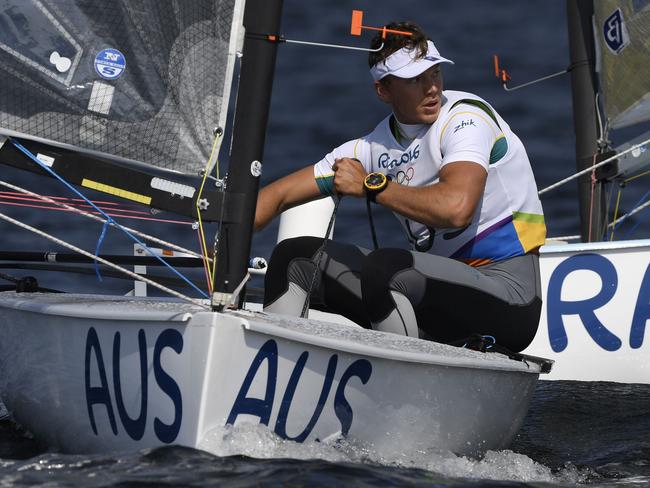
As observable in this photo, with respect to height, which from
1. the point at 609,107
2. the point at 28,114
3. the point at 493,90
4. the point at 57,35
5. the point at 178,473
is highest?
the point at 493,90

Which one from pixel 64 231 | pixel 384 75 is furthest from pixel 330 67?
pixel 384 75

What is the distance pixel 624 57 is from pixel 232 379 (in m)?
3.28

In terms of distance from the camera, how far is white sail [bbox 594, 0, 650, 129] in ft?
18.0

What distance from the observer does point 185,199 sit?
3221mm

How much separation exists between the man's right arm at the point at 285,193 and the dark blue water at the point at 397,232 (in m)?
0.96

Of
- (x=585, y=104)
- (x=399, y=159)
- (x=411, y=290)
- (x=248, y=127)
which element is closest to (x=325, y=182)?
(x=399, y=159)

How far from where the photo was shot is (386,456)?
3.12m

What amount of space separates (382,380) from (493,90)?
802 centimetres

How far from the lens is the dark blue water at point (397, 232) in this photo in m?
2.89

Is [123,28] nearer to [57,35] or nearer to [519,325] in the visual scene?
[57,35]

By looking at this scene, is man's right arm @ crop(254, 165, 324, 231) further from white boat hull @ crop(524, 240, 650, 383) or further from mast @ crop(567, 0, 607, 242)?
mast @ crop(567, 0, 607, 242)

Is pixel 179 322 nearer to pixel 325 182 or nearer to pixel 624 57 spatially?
pixel 325 182

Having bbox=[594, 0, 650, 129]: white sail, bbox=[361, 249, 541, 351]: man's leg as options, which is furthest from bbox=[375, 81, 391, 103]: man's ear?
bbox=[594, 0, 650, 129]: white sail

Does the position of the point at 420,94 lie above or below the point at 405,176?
above
